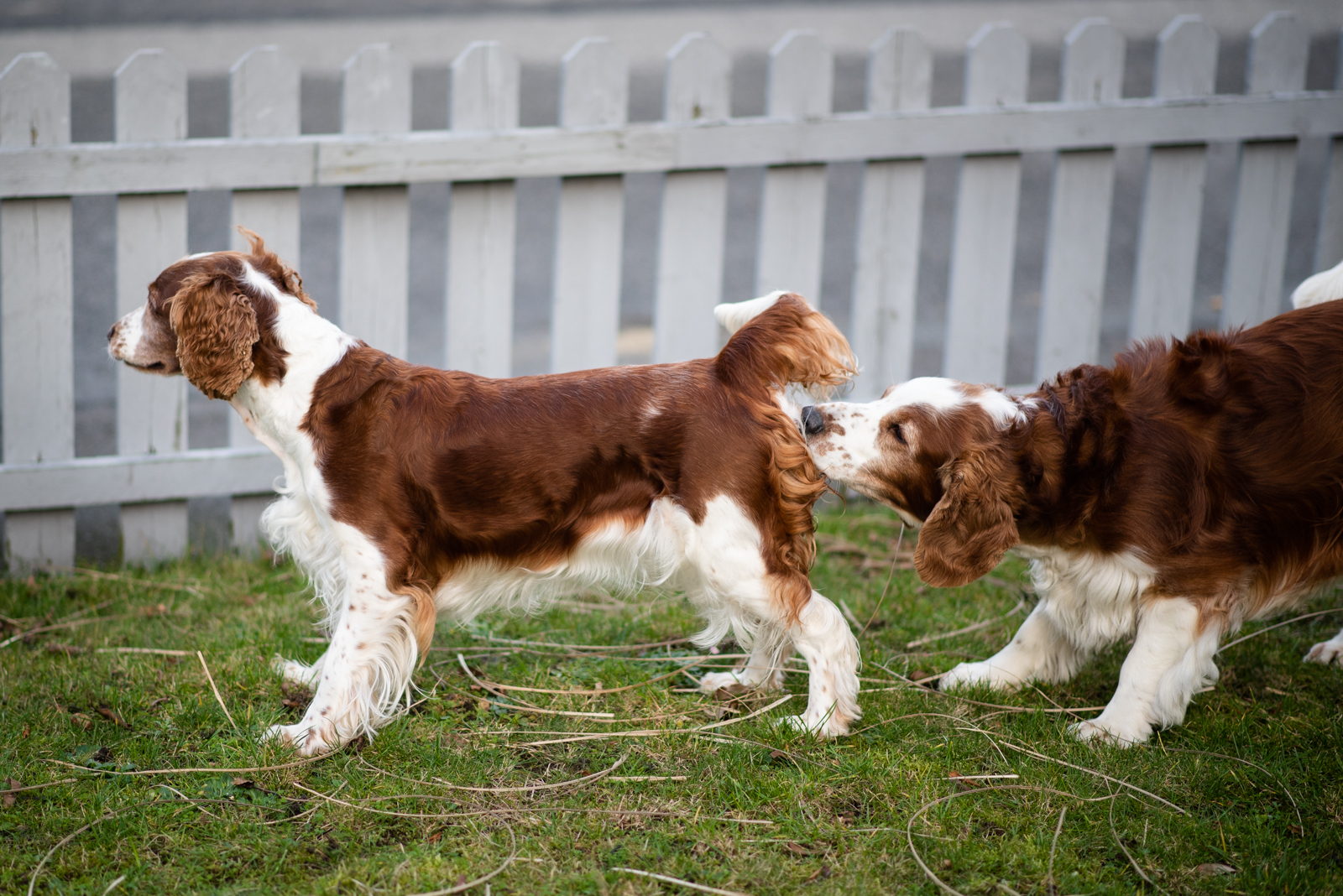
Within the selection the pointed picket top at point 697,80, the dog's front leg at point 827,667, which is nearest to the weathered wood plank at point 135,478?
the pointed picket top at point 697,80

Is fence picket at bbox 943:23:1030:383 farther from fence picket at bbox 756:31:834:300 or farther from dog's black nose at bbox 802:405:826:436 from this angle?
dog's black nose at bbox 802:405:826:436

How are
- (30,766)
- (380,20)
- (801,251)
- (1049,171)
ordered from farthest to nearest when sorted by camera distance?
(380,20) → (1049,171) → (801,251) → (30,766)

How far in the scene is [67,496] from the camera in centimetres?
454

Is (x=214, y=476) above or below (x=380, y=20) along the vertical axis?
below

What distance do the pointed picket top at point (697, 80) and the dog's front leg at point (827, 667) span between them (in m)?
2.34

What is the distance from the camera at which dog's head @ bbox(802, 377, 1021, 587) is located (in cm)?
314

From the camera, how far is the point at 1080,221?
205 inches

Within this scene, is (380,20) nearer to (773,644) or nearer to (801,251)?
(801,251)

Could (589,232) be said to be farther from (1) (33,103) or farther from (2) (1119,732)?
(2) (1119,732)

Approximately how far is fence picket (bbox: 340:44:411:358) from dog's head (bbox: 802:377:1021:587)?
218 centimetres

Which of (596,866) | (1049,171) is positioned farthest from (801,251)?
(1049,171)

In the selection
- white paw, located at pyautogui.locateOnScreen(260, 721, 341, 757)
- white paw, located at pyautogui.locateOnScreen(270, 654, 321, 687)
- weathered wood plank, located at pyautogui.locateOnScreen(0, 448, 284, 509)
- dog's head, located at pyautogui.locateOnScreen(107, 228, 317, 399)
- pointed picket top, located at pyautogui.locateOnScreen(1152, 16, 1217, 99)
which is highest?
pointed picket top, located at pyautogui.locateOnScreen(1152, 16, 1217, 99)

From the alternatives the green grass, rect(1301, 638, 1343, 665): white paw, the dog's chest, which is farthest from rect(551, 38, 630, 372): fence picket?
rect(1301, 638, 1343, 665): white paw

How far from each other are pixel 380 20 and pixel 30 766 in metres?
15.6
